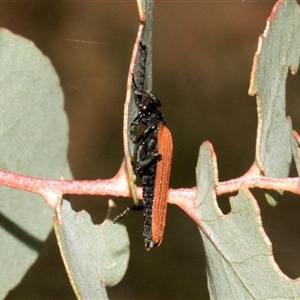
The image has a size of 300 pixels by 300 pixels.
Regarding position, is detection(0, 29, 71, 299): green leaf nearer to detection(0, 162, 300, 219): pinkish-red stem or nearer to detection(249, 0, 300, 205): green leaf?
detection(0, 162, 300, 219): pinkish-red stem

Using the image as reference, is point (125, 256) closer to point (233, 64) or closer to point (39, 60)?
point (39, 60)

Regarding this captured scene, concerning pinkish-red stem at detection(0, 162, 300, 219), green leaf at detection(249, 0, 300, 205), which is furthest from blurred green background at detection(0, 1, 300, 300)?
pinkish-red stem at detection(0, 162, 300, 219)

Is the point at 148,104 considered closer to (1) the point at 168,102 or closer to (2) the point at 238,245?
(2) the point at 238,245

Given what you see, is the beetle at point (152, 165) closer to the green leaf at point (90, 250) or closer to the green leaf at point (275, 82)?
the green leaf at point (90, 250)

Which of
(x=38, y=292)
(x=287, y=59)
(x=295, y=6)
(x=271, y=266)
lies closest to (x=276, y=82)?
(x=287, y=59)

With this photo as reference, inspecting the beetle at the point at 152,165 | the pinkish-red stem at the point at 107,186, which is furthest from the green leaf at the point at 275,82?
the beetle at the point at 152,165

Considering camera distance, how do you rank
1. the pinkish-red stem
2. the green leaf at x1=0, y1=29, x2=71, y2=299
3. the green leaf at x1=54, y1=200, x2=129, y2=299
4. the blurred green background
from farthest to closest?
the blurred green background, the green leaf at x1=0, y1=29, x2=71, y2=299, the pinkish-red stem, the green leaf at x1=54, y1=200, x2=129, y2=299
